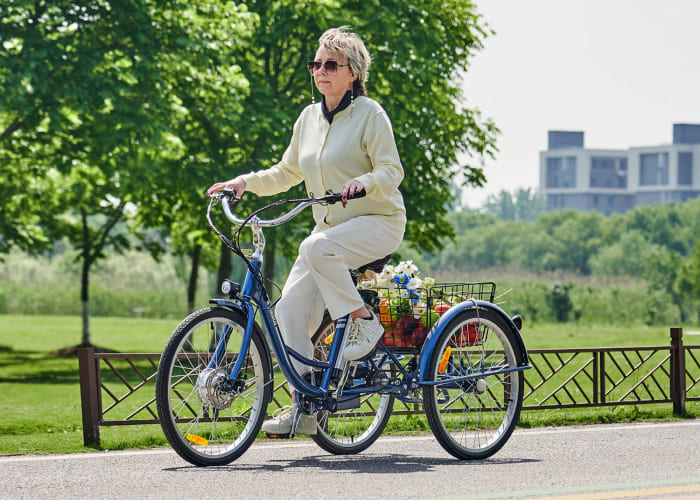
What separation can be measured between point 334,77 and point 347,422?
6.94 feet

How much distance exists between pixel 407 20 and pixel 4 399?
12.9 metres

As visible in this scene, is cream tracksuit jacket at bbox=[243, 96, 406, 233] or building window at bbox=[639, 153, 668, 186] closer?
cream tracksuit jacket at bbox=[243, 96, 406, 233]

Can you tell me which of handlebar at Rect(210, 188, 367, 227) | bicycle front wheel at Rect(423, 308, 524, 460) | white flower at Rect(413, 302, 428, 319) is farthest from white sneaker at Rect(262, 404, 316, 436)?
handlebar at Rect(210, 188, 367, 227)

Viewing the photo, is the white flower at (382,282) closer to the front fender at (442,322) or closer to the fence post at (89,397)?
the front fender at (442,322)

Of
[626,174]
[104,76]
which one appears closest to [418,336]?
[104,76]

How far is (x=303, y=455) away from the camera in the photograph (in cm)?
695

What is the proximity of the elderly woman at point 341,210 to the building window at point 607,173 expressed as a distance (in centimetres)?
19216

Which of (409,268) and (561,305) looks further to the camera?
(561,305)

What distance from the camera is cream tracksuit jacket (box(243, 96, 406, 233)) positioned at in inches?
249

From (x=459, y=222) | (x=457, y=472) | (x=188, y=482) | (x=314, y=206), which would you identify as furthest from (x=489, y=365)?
(x=459, y=222)

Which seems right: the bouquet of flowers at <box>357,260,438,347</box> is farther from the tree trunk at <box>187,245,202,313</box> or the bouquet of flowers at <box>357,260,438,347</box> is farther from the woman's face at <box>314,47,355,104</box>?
Result: the tree trunk at <box>187,245,202,313</box>

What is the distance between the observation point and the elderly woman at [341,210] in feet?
20.5

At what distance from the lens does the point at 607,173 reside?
195 meters

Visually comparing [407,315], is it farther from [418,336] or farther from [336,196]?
[336,196]
